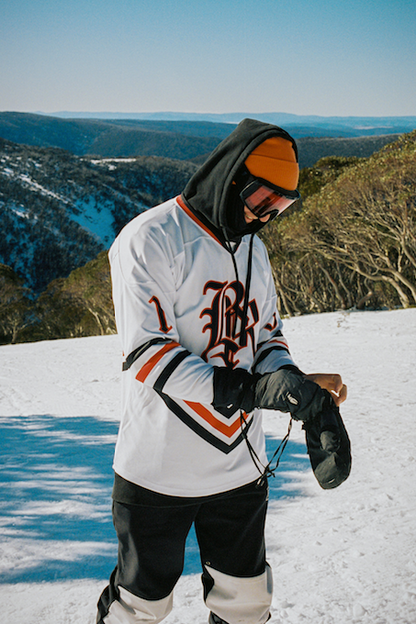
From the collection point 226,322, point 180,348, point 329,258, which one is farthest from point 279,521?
point 329,258

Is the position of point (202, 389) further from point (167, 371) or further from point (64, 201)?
point (64, 201)

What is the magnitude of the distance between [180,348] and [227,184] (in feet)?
1.60

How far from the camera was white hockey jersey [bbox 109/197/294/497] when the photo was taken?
4.27 ft

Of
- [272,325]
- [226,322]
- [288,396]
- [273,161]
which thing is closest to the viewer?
[288,396]

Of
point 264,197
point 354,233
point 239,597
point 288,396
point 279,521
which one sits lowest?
point 354,233

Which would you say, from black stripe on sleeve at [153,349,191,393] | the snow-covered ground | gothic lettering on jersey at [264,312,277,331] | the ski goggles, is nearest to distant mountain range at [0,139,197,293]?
the snow-covered ground

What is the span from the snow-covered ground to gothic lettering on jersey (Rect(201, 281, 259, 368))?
1309mm

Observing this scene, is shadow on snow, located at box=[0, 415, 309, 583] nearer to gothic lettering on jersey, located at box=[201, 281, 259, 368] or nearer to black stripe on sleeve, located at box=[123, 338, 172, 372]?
gothic lettering on jersey, located at box=[201, 281, 259, 368]

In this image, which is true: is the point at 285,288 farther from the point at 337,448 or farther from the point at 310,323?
the point at 337,448

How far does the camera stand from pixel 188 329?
146 centimetres

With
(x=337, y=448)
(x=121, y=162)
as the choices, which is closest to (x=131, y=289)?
(x=337, y=448)

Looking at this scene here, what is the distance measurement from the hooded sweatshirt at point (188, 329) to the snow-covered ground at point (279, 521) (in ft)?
3.51

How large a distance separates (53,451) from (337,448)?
3.81m

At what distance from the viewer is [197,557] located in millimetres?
2658
